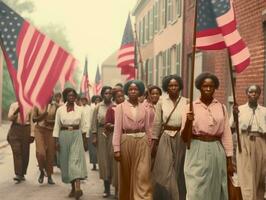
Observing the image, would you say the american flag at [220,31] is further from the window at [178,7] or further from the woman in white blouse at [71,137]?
the window at [178,7]

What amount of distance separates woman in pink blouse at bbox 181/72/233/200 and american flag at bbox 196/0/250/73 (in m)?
0.58

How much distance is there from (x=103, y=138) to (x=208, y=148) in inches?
179

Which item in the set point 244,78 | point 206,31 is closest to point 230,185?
point 206,31

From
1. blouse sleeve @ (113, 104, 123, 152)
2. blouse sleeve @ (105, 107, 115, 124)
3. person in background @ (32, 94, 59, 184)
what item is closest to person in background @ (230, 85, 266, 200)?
blouse sleeve @ (113, 104, 123, 152)

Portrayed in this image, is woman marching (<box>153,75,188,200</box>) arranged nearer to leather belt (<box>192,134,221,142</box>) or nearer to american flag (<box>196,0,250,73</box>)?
american flag (<box>196,0,250,73</box>)

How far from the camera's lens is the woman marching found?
8438mm

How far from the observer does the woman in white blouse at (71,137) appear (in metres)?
10.5

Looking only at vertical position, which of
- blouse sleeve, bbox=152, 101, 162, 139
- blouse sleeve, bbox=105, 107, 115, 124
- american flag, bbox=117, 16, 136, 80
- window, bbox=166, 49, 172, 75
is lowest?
blouse sleeve, bbox=152, 101, 162, 139

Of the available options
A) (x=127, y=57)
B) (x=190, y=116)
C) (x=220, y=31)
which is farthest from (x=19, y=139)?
(x=190, y=116)

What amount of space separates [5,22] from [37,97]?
3.65 ft

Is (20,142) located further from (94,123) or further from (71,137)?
(71,137)

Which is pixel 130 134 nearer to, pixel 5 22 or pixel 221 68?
pixel 5 22

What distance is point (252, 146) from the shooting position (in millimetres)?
8797

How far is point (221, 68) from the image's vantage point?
1443cm
